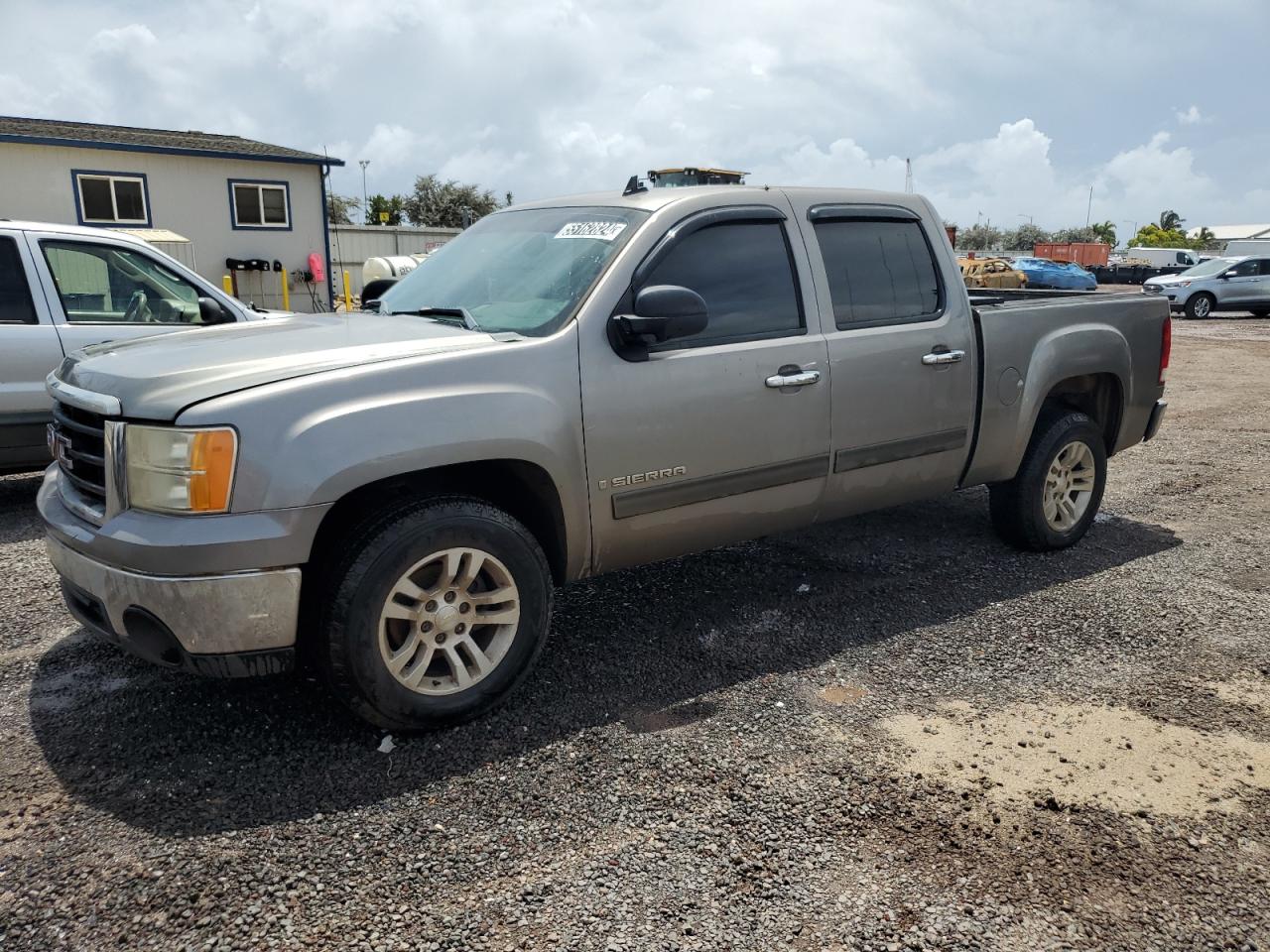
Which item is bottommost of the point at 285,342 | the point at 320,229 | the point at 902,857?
the point at 902,857

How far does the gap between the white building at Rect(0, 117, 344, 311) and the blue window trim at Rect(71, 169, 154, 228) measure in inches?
0.9

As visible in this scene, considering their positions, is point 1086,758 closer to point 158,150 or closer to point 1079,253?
point 158,150

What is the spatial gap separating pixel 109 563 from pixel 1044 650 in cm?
369

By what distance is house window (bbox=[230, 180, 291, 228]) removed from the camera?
76.9ft

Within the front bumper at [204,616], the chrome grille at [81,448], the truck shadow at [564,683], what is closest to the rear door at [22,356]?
the truck shadow at [564,683]

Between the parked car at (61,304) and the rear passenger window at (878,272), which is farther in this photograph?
the parked car at (61,304)

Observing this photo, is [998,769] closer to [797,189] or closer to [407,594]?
[407,594]

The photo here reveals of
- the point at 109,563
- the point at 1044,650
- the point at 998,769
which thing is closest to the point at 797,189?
the point at 1044,650

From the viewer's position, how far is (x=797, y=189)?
4352mm

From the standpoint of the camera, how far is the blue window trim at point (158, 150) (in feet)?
67.4

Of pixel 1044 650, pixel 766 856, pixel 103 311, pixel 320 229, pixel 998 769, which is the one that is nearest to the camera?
pixel 766 856

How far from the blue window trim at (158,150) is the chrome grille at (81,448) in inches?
840

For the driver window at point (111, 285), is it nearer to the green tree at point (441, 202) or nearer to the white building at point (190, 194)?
the white building at point (190, 194)

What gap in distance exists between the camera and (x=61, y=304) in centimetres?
611
